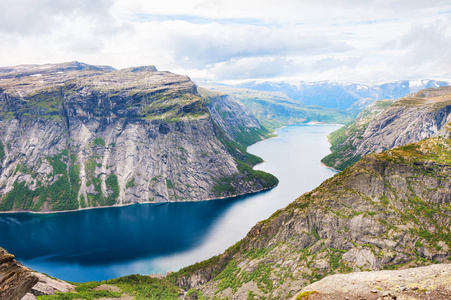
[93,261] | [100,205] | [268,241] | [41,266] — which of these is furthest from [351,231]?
[100,205]

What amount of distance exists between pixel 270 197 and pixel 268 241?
127 m

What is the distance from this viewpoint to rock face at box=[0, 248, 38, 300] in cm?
2686

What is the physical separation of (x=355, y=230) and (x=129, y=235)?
11643cm

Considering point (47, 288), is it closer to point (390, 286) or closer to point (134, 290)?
point (134, 290)

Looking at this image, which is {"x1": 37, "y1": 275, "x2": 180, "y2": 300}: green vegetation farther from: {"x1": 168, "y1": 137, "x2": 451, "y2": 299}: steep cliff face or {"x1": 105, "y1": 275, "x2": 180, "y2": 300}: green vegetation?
{"x1": 168, "y1": 137, "x2": 451, "y2": 299}: steep cliff face

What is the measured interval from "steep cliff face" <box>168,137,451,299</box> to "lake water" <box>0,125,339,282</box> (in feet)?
167

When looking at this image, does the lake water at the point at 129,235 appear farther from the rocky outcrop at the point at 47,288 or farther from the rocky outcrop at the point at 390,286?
the rocky outcrop at the point at 390,286

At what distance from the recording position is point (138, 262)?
4535 inches

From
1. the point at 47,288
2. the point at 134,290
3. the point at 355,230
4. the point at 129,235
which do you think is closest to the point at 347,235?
the point at 355,230

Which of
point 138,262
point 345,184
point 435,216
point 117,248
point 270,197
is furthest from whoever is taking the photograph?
point 270,197

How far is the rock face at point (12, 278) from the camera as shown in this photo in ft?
88.1

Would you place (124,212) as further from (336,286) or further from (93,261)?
(336,286)

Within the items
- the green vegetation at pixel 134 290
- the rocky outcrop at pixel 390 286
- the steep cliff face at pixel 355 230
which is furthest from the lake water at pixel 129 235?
the rocky outcrop at pixel 390 286

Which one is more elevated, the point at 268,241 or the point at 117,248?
the point at 117,248
